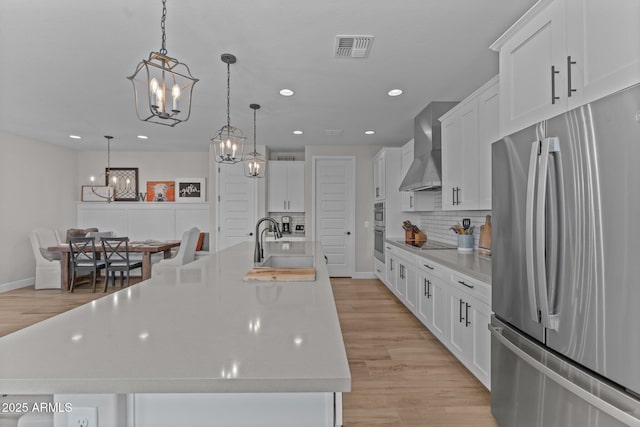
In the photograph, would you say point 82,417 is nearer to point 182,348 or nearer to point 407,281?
point 182,348

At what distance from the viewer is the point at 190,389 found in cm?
69

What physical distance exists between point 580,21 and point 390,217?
4001 mm

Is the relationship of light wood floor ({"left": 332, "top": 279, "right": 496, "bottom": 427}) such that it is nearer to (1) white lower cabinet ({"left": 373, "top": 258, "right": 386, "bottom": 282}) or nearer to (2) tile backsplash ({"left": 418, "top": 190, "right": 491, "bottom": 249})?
(2) tile backsplash ({"left": 418, "top": 190, "right": 491, "bottom": 249})

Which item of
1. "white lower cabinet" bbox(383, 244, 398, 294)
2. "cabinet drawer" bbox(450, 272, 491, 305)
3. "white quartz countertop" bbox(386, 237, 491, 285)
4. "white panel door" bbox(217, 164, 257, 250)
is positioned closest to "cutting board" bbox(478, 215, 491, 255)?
"white quartz countertop" bbox(386, 237, 491, 285)

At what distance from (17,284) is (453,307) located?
270 inches

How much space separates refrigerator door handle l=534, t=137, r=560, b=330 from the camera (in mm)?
1321

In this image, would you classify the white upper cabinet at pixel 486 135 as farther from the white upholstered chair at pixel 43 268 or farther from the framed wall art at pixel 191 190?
the white upholstered chair at pixel 43 268

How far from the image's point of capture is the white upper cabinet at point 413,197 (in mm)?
4582

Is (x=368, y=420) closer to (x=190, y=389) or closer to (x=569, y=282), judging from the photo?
(x=569, y=282)

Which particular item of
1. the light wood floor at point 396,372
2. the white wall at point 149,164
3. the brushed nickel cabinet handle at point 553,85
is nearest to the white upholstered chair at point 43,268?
the light wood floor at point 396,372

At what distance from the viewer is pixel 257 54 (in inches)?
106

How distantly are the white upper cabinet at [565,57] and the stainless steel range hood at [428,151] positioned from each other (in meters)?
1.81

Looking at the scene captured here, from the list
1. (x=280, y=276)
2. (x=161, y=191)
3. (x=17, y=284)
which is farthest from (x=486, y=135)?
(x=17, y=284)

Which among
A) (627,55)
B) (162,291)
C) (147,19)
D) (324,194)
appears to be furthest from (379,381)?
(324,194)
